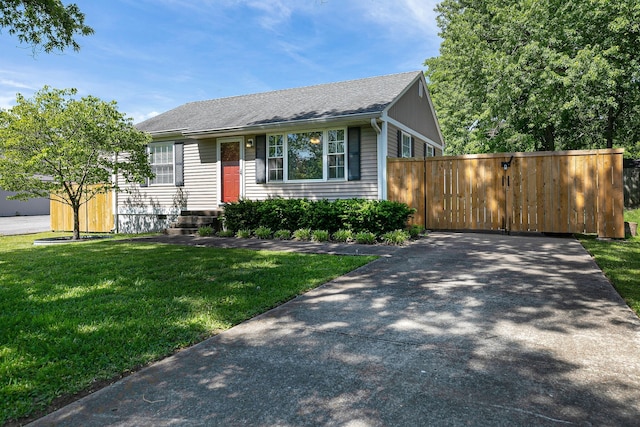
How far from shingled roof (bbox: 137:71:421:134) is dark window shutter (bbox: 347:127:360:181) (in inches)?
24.7

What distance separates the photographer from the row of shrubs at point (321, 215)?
29.1ft

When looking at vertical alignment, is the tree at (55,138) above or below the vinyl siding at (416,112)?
below

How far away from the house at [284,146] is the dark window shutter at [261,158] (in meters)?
0.03

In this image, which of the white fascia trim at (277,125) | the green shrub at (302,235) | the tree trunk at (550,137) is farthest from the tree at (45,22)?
the tree trunk at (550,137)

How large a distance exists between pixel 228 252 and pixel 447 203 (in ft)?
20.0

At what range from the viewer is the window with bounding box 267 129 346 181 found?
1088 cm

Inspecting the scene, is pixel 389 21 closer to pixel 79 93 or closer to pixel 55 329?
pixel 79 93

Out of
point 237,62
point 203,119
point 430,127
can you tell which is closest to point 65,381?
point 203,119

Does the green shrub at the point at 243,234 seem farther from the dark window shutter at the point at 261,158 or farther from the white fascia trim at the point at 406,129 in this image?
the white fascia trim at the point at 406,129

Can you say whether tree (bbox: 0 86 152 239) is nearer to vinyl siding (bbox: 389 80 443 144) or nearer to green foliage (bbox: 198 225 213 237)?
green foliage (bbox: 198 225 213 237)

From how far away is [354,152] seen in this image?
34.8 ft

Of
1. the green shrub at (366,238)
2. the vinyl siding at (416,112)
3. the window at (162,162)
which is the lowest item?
the green shrub at (366,238)

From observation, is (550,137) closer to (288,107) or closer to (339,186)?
(339,186)

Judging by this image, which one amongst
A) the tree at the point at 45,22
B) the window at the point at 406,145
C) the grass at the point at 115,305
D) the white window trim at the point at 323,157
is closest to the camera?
the grass at the point at 115,305
